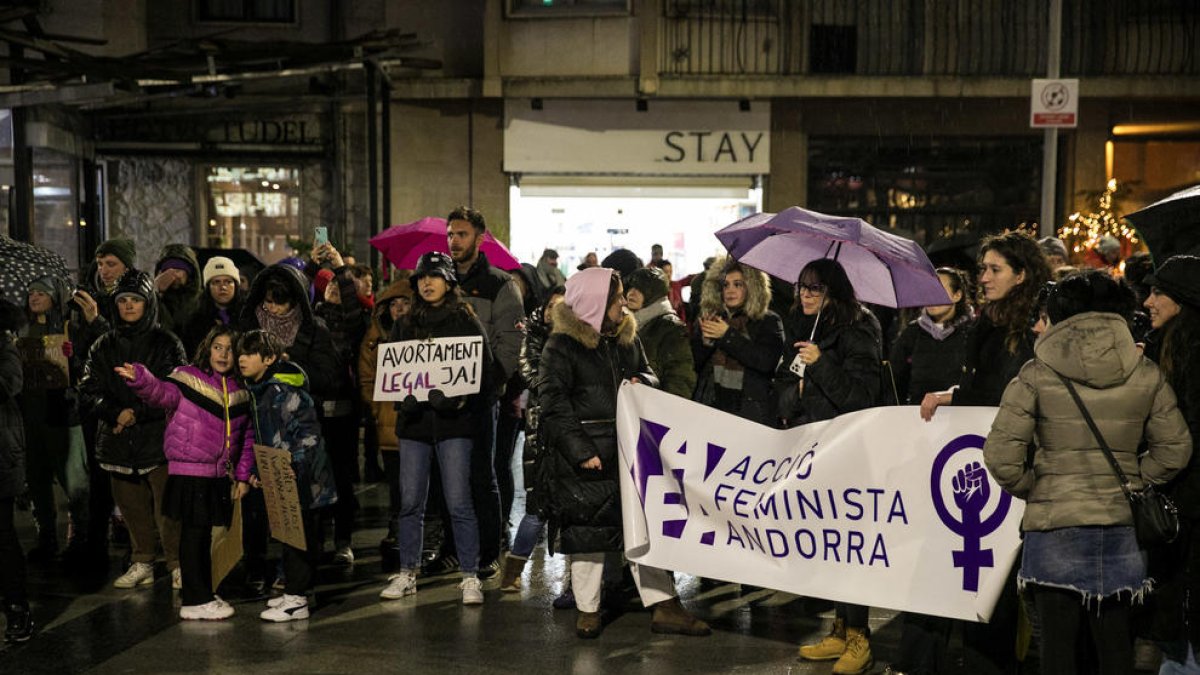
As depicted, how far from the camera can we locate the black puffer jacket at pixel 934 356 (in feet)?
25.2

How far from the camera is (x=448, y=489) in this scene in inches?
317

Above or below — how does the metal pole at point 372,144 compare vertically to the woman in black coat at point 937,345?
above

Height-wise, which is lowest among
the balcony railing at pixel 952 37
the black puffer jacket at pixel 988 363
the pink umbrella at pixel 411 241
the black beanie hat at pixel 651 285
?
the black puffer jacket at pixel 988 363

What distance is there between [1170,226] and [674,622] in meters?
3.30

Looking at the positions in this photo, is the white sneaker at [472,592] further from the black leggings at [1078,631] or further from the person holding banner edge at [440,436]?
the black leggings at [1078,631]

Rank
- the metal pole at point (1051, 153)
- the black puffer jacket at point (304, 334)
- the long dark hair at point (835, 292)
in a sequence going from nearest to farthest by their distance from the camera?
the long dark hair at point (835, 292) < the black puffer jacket at point (304, 334) < the metal pole at point (1051, 153)

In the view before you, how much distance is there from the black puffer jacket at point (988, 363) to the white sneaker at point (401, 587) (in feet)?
12.1

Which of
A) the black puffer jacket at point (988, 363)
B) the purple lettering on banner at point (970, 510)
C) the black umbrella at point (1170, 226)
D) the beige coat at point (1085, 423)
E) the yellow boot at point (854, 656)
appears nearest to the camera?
the beige coat at point (1085, 423)

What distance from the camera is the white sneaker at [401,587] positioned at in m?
8.16

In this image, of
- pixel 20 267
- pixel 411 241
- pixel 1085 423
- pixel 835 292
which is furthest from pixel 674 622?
pixel 411 241

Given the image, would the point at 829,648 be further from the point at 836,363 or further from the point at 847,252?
the point at 847,252

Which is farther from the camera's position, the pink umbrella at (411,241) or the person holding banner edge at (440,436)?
the pink umbrella at (411,241)

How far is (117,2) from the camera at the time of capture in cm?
1919

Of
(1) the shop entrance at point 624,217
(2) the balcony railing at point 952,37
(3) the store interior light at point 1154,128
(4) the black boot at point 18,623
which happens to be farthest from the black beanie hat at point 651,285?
(3) the store interior light at point 1154,128
